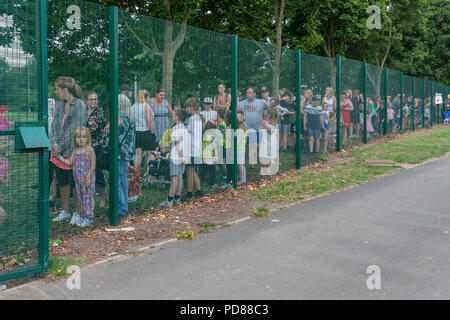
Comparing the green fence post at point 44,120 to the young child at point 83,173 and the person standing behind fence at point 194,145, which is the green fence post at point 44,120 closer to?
the young child at point 83,173

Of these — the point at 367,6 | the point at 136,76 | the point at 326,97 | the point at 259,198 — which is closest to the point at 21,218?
the point at 136,76

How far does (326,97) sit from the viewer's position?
1301cm

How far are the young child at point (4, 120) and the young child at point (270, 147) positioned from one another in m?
6.09

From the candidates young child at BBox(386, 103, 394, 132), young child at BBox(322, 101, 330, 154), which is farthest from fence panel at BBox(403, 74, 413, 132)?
young child at BBox(322, 101, 330, 154)

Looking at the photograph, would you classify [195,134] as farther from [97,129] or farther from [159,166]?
[97,129]

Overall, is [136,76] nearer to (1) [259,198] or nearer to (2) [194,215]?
(2) [194,215]

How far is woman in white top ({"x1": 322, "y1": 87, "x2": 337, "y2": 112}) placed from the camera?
1302 cm

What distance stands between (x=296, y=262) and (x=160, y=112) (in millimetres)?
3193

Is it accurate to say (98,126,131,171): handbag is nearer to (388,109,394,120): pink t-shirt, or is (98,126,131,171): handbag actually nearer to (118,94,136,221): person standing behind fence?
→ (118,94,136,221): person standing behind fence

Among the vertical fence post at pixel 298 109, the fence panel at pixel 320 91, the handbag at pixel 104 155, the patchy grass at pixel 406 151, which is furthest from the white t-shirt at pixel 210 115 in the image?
the patchy grass at pixel 406 151

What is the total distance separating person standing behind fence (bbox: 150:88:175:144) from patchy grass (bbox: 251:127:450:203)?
2297 mm

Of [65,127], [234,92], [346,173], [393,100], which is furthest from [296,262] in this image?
[393,100]

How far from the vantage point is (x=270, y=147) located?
10.1 meters

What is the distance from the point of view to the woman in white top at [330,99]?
13.0 metres
